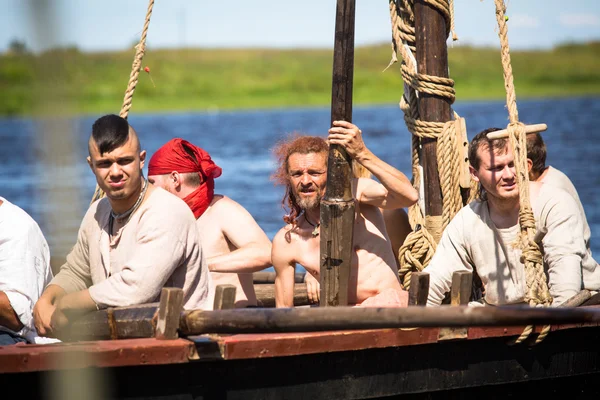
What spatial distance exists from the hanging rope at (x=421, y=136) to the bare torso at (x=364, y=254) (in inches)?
18.9

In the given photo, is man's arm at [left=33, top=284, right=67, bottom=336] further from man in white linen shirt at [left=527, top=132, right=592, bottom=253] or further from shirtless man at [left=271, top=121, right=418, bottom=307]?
man in white linen shirt at [left=527, top=132, right=592, bottom=253]

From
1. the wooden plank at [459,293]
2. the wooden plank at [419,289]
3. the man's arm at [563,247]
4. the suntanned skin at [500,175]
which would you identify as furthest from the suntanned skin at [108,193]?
the man's arm at [563,247]

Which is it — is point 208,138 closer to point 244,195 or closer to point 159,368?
point 244,195

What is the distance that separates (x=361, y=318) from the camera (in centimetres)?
291

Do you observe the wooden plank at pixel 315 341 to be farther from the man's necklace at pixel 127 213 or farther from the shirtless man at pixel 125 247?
the man's necklace at pixel 127 213

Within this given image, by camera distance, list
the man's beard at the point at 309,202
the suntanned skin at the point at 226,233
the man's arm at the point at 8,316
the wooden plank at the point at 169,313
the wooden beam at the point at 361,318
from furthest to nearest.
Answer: the suntanned skin at the point at 226,233
the man's beard at the point at 309,202
the man's arm at the point at 8,316
the wooden plank at the point at 169,313
the wooden beam at the point at 361,318

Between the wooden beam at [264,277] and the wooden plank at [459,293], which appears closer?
the wooden plank at [459,293]

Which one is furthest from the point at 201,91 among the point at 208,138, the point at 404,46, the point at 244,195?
the point at 404,46

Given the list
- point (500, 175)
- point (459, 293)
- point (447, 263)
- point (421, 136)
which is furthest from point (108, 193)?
point (421, 136)

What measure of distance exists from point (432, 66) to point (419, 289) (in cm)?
178

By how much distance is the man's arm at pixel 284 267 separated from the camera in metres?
4.11

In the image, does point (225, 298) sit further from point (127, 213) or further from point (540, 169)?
point (540, 169)

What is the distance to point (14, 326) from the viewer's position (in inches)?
137

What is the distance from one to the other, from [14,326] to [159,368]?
74 centimetres
